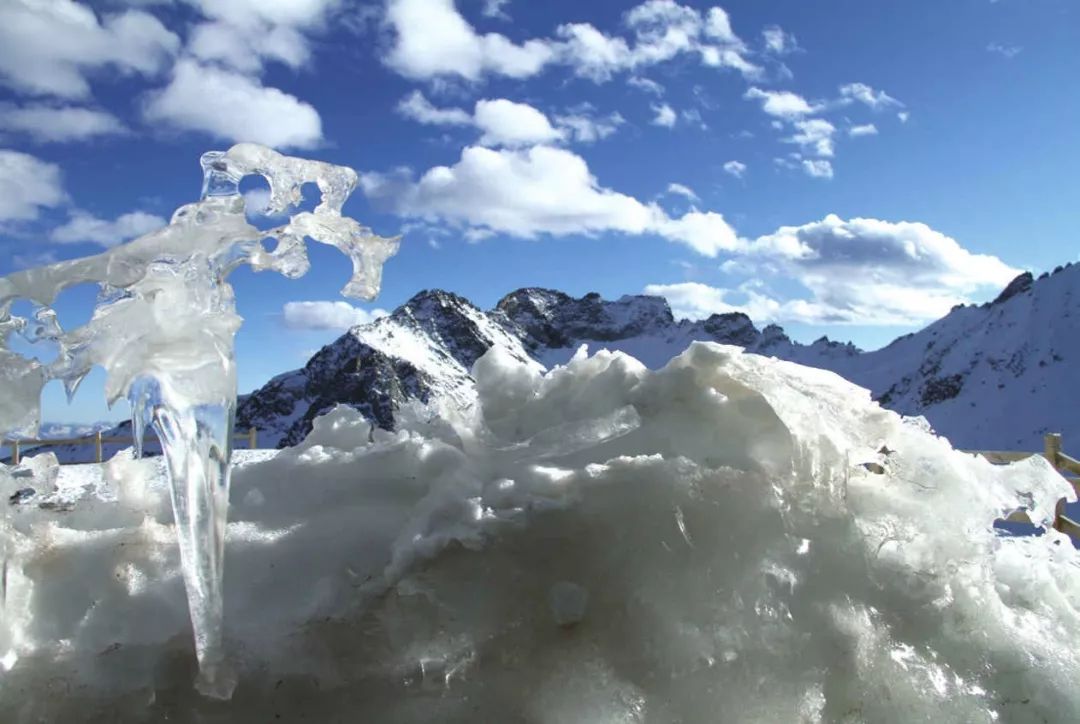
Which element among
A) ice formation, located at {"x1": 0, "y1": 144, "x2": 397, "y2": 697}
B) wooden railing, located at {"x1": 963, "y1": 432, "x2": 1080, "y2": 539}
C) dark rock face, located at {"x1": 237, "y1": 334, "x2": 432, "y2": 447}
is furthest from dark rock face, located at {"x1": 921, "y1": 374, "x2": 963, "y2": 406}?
ice formation, located at {"x1": 0, "y1": 144, "x2": 397, "y2": 697}

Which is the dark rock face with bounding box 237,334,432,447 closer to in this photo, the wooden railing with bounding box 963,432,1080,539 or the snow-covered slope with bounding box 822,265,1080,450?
the snow-covered slope with bounding box 822,265,1080,450

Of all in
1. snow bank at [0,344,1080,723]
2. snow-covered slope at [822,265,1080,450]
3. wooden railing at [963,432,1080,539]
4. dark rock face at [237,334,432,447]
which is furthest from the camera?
dark rock face at [237,334,432,447]

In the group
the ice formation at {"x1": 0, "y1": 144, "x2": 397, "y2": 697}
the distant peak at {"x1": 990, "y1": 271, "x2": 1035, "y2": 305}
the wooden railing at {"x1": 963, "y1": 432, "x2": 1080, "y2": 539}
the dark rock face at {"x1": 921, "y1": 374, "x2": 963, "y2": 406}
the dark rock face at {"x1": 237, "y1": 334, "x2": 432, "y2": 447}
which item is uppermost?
the distant peak at {"x1": 990, "y1": 271, "x2": 1035, "y2": 305}


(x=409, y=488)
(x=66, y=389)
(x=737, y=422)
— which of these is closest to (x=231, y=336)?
(x=66, y=389)

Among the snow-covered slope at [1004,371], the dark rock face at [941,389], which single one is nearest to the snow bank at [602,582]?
the snow-covered slope at [1004,371]

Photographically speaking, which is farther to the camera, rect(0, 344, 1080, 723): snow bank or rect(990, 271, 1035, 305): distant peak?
rect(990, 271, 1035, 305): distant peak

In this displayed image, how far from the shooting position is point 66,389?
8.90 ft

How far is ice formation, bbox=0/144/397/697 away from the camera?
2.57 meters

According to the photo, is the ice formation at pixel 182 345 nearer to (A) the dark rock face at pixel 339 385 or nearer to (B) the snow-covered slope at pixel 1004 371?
(B) the snow-covered slope at pixel 1004 371

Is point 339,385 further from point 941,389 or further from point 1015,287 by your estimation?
point 1015,287

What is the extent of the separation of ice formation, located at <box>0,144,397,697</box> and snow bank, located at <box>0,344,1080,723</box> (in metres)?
0.30

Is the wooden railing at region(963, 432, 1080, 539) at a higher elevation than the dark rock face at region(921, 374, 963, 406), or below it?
higher

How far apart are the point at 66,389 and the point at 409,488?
118 centimetres

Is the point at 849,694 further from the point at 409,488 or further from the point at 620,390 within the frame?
the point at 409,488
